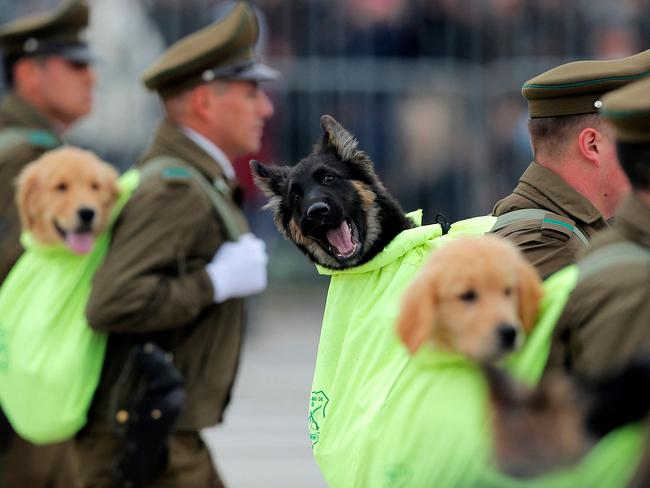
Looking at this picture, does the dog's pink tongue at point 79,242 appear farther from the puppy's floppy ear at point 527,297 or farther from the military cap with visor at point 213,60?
the puppy's floppy ear at point 527,297

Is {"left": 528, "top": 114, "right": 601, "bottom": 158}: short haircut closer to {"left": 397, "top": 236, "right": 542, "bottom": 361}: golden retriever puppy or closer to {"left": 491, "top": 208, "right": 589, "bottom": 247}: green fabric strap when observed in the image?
{"left": 491, "top": 208, "right": 589, "bottom": 247}: green fabric strap

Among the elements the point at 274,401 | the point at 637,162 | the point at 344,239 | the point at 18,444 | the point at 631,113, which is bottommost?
the point at 274,401

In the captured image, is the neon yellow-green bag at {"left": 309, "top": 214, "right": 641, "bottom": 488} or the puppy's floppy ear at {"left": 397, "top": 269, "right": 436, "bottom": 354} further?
the puppy's floppy ear at {"left": 397, "top": 269, "right": 436, "bottom": 354}

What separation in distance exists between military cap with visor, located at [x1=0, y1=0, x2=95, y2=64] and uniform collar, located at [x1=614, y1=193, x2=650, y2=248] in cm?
492

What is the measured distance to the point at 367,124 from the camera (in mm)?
15469

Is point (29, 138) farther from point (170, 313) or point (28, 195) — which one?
point (170, 313)

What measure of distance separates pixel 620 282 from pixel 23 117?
4.76 m

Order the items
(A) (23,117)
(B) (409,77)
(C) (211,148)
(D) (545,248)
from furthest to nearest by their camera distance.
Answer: (B) (409,77)
(A) (23,117)
(C) (211,148)
(D) (545,248)

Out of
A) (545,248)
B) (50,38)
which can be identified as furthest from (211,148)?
(545,248)

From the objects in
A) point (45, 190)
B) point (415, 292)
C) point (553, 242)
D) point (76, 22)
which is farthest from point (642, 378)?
point (76, 22)

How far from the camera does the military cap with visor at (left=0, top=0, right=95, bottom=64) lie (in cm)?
762

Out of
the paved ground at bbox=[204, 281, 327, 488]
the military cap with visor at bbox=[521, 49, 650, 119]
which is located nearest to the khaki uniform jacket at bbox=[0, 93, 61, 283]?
the military cap with visor at bbox=[521, 49, 650, 119]

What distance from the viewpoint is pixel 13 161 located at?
6746 millimetres

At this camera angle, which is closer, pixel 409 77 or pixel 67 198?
pixel 67 198
